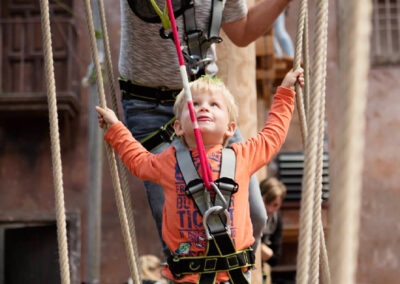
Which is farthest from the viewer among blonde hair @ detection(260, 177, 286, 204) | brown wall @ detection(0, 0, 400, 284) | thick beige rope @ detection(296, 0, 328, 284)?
brown wall @ detection(0, 0, 400, 284)

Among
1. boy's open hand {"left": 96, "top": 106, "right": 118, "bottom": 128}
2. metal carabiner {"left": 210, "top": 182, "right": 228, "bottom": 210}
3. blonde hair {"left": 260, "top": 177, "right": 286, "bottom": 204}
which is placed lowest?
blonde hair {"left": 260, "top": 177, "right": 286, "bottom": 204}

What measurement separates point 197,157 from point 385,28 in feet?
22.5

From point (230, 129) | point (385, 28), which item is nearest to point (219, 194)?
point (230, 129)

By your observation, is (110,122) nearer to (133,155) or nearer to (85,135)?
(133,155)

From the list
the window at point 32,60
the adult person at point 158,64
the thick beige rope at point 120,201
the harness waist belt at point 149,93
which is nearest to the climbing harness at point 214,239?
the thick beige rope at point 120,201

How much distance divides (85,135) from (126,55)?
5.82 m

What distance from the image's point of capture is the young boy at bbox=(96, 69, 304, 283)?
59.6 inches

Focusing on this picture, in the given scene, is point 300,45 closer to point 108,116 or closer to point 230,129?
point 230,129

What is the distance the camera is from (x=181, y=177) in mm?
1541

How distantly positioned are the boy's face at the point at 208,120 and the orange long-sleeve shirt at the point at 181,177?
0.03 m

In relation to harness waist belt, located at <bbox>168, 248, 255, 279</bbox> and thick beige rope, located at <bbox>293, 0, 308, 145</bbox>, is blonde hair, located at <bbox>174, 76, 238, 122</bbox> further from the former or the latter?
harness waist belt, located at <bbox>168, 248, 255, 279</bbox>

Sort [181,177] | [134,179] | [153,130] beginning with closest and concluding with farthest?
1. [181,177]
2. [153,130]
3. [134,179]

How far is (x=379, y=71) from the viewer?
7.68m

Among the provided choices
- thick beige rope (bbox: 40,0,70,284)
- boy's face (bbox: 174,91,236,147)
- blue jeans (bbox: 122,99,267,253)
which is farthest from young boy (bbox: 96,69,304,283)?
thick beige rope (bbox: 40,0,70,284)
